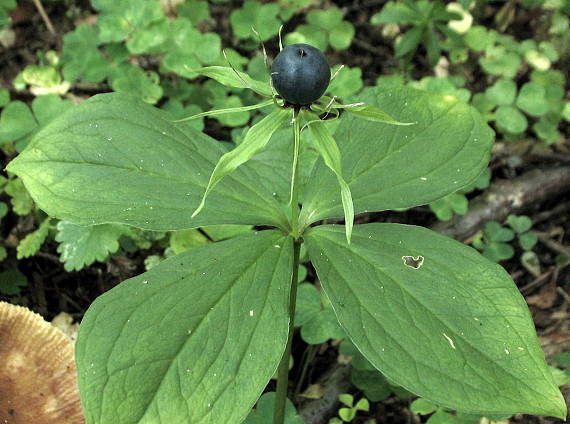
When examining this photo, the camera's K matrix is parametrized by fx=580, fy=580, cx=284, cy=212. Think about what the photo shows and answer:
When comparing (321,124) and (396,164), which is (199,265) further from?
(396,164)

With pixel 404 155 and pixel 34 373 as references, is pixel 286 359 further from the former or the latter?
pixel 34 373

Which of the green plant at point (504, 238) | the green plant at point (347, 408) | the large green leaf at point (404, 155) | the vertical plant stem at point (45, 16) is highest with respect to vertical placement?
the vertical plant stem at point (45, 16)

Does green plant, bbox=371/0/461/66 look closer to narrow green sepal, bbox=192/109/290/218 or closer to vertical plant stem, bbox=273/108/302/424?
vertical plant stem, bbox=273/108/302/424

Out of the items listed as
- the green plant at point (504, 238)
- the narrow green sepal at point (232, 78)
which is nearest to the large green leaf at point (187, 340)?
the narrow green sepal at point (232, 78)

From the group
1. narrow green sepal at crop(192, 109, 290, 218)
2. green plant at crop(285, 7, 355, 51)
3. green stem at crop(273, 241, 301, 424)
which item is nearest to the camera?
narrow green sepal at crop(192, 109, 290, 218)

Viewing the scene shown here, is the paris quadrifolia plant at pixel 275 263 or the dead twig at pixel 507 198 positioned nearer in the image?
the paris quadrifolia plant at pixel 275 263

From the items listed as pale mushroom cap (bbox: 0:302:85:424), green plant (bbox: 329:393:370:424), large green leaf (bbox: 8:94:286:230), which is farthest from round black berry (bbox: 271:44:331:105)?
green plant (bbox: 329:393:370:424)

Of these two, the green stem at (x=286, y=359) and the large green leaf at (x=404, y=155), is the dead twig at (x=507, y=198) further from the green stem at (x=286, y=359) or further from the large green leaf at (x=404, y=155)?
the green stem at (x=286, y=359)
